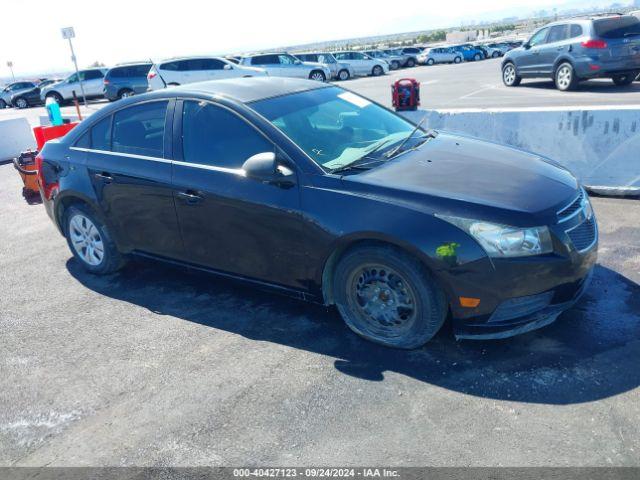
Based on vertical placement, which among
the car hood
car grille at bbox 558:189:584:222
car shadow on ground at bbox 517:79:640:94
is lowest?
car shadow on ground at bbox 517:79:640:94

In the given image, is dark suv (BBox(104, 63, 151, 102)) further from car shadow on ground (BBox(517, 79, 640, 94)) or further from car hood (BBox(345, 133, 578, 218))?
car hood (BBox(345, 133, 578, 218))

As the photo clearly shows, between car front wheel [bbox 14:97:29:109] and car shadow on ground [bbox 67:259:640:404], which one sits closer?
car shadow on ground [bbox 67:259:640:404]

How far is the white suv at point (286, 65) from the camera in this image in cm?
2659

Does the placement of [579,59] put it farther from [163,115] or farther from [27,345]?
[27,345]

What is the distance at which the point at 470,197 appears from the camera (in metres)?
3.37

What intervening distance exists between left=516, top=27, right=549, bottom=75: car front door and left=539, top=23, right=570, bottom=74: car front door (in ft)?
0.45

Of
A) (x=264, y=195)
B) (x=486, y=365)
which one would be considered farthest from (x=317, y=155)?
(x=486, y=365)

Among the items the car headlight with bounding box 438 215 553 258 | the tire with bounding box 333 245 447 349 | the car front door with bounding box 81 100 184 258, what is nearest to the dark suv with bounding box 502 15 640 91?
the car headlight with bounding box 438 215 553 258

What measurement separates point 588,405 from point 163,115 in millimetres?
3625

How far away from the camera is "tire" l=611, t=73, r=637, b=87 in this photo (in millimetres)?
14425

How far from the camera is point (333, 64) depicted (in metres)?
31.8

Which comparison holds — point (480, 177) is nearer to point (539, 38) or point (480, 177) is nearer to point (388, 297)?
point (388, 297)

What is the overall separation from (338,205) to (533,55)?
1462 centimetres

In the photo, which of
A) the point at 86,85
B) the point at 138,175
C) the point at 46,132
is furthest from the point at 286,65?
the point at 138,175
